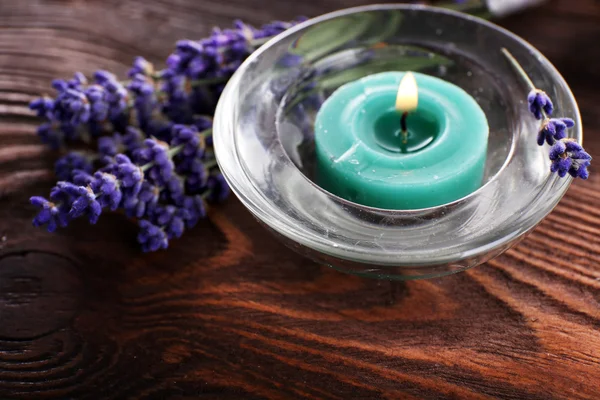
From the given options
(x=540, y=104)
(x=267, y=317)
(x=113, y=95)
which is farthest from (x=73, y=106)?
(x=540, y=104)

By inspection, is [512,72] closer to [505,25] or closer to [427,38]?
[427,38]

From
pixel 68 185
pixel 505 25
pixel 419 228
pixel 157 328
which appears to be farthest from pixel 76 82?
pixel 505 25

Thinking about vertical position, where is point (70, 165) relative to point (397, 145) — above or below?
below

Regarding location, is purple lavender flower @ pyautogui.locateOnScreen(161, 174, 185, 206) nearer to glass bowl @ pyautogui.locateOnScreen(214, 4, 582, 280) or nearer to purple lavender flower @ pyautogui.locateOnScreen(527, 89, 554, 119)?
glass bowl @ pyautogui.locateOnScreen(214, 4, 582, 280)

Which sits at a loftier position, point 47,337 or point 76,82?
point 76,82

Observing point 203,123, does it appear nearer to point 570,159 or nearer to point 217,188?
point 217,188

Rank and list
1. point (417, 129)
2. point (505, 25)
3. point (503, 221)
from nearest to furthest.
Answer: point (503, 221) → point (417, 129) → point (505, 25)

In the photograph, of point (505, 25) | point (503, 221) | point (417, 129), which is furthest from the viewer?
point (505, 25)
